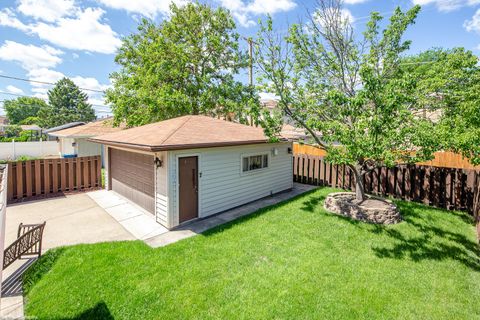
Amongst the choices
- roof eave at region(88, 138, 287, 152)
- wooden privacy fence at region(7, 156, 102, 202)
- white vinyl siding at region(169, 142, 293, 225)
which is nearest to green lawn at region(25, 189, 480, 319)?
white vinyl siding at region(169, 142, 293, 225)

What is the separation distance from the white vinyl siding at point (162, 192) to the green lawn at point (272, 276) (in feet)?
4.03

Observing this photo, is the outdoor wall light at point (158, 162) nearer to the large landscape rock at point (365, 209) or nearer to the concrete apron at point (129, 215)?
the concrete apron at point (129, 215)

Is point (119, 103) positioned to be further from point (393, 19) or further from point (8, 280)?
point (393, 19)

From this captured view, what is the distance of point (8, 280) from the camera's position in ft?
13.9

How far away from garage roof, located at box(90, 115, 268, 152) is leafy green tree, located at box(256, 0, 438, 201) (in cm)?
161

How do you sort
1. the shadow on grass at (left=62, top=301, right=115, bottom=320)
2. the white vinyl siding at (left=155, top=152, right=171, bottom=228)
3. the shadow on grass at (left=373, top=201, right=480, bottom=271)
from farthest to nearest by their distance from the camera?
the white vinyl siding at (left=155, top=152, right=171, bottom=228) → the shadow on grass at (left=373, top=201, right=480, bottom=271) → the shadow on grass at (left=62, top=301, right=115, bottom=320)

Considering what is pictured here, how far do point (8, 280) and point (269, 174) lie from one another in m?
7.50

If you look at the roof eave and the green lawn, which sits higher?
the roof eave

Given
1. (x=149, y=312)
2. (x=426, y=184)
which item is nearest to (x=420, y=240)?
(x=426, y=184)

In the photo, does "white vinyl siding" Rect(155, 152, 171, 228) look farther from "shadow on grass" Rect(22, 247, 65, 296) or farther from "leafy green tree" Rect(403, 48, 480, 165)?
"leafy green tree" Rect(403, 48, 480, 165)

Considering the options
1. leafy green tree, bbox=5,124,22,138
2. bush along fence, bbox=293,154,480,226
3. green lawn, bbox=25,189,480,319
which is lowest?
green lawn, bbox=25,189,480,319

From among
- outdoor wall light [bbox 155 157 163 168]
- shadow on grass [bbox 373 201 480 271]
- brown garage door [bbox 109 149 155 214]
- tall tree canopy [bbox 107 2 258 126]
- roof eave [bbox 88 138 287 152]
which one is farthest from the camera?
tall tree canopy [bbox 107 2 258 126]

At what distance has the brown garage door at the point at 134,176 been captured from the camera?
752 centimetres

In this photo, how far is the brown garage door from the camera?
752cm
